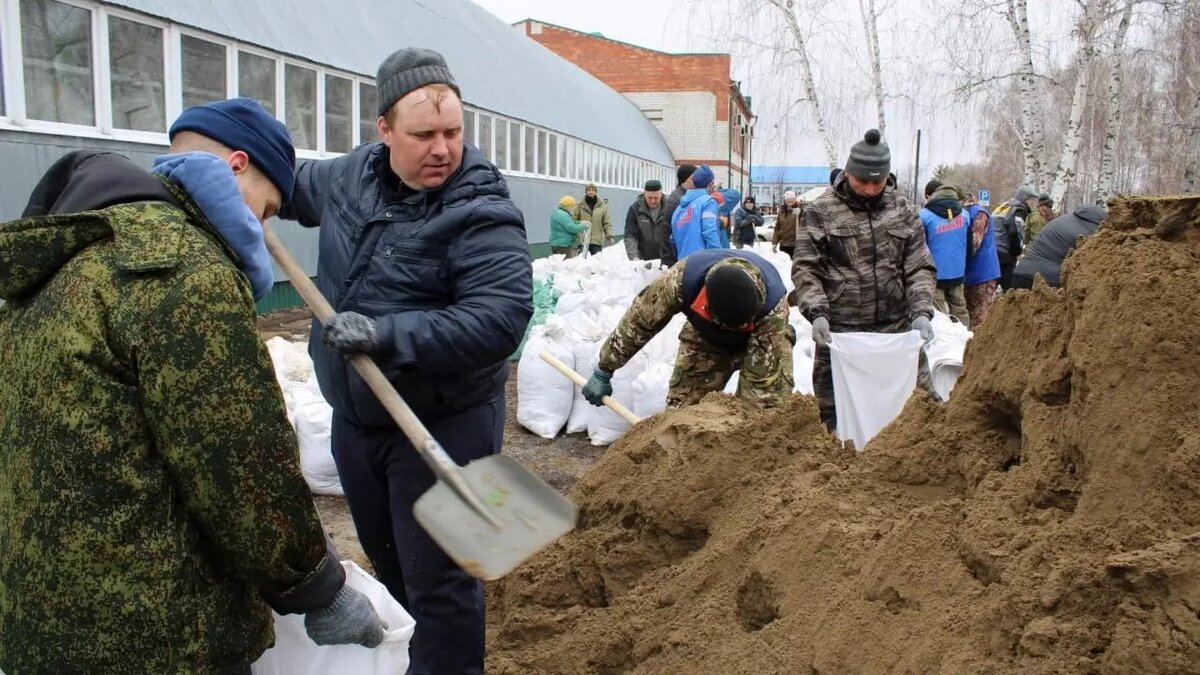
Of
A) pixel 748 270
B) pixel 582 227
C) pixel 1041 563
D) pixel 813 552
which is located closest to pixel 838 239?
pixel 748 270

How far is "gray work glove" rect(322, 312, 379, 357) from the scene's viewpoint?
2051 millimetres

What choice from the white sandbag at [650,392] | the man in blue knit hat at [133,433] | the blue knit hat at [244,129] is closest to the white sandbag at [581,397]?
the white sandbag at [650,392]

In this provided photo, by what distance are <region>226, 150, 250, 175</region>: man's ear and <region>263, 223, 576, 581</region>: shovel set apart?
0.73ft

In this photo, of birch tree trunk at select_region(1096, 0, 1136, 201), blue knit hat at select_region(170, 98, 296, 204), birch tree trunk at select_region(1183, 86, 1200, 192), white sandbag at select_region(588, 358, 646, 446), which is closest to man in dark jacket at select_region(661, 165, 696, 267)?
white sandbag at select_region(588, 358, 646, 446)

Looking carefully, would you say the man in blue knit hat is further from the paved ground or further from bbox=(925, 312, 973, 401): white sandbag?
bbox=(925, 312, 973, 401): white sandbag

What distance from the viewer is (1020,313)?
2.38 metres

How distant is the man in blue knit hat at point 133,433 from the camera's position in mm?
1349

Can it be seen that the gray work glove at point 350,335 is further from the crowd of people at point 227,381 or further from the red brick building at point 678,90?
the red brick building at point 678,90

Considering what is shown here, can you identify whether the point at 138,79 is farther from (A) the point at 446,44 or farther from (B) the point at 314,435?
(A) the point at 446,44

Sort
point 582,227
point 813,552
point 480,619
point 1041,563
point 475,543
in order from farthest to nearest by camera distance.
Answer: point 582,227 → point 480,619 → point 813,552 → point 475,543 → point 1041,563

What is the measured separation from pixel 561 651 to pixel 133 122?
655 cm

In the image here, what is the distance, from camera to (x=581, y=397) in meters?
6.31

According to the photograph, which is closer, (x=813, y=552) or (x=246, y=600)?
(x=246, y=600)

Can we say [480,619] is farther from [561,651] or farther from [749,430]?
[749,430]
